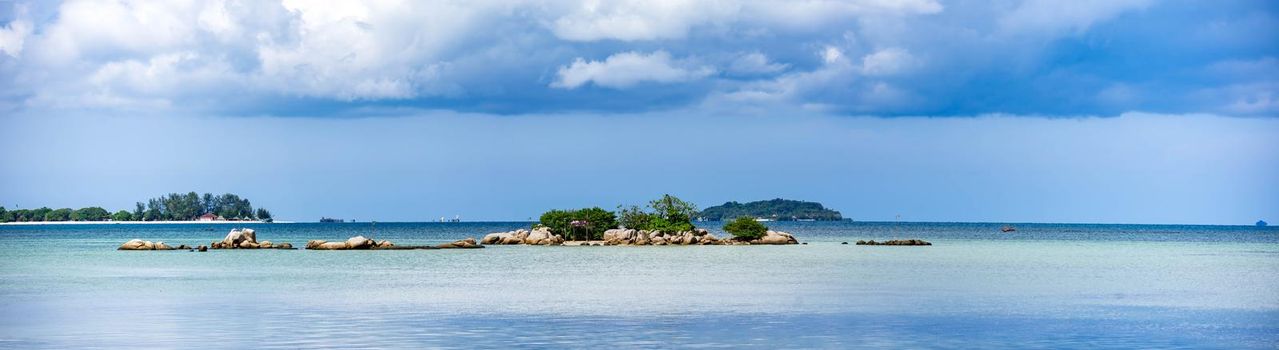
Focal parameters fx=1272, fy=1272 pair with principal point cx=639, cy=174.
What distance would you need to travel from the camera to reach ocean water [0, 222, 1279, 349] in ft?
118

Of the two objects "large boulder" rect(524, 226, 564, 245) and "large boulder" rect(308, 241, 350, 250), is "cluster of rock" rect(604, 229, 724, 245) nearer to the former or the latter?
"large boulder" rect(524, 226, 564, 245)

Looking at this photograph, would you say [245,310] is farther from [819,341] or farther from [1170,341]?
[1170,341]

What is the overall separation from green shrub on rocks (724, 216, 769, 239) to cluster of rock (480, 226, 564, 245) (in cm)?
1801

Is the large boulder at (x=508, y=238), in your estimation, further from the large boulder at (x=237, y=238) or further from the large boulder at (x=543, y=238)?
the large boulder at (x=237, y=238)

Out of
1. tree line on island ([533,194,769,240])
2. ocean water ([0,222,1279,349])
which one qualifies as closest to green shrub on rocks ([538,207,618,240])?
tree line on island ([533,194,769,240])

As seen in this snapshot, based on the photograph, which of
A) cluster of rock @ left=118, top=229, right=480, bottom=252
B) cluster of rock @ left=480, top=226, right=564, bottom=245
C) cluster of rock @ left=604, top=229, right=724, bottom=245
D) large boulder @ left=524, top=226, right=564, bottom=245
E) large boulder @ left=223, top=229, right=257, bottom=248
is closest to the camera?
cluster of rock @ left=118, top=229, right=480, bottom=252

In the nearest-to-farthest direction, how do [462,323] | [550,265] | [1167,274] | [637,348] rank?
[637,348] < [462,323] < [1167,274] < [550,265]

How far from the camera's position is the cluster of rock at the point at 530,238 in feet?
427

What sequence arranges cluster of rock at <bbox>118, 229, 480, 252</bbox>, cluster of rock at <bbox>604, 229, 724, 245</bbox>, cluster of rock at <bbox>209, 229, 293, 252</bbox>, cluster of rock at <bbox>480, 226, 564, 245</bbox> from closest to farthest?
cluster of rock at <bbox>118, 229, 480, 252</bbox>, cluster of rock at <bbox>209, 229, 293, 252</bbox>, cluster of rock at <bbox>604, 229, 724, 245</bbox>, cluster of rock at <bbox>480, 226, 564, 245</bbox>

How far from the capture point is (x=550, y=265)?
83.0 meters

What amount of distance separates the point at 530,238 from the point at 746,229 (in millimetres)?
22575

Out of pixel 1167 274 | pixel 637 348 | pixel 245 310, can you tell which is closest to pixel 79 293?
pixel 245 310

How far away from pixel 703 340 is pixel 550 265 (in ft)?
159

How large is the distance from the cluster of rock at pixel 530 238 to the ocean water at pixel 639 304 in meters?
41.7
